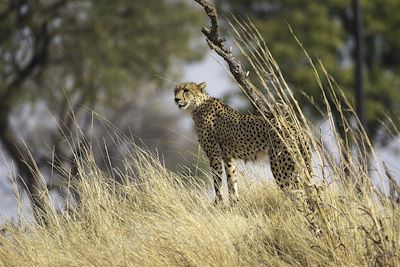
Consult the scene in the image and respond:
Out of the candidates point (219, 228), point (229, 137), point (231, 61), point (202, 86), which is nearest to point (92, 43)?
point (202, 86)

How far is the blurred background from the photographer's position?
750 inches

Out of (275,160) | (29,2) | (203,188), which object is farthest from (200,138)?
(29,2)

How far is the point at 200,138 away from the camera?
7.64 metres

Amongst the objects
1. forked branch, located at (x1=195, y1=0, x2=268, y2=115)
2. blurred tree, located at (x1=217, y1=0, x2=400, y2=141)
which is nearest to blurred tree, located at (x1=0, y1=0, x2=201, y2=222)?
blurred tree, located at (x1=217, y1=0, x2=400, y2=141)

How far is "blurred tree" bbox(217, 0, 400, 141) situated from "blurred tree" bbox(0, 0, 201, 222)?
2.66 m

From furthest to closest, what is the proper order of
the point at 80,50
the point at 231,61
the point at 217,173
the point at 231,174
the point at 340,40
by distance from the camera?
1. the point at 340,40
2. the point at 80,50
3. the point at 231,174
4. the point at 217,173
5. the point at 231,61

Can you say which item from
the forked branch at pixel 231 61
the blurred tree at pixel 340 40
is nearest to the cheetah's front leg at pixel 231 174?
the forked branch at pixel 231 61

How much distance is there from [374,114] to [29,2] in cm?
809

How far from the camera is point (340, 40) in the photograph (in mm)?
23078

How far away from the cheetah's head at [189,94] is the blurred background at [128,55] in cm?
891

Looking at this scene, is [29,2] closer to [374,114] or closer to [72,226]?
[374,114]

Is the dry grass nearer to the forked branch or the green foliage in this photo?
the forked branch

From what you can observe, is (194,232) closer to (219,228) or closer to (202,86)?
(219,228)

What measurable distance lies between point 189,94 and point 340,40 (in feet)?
51.8
